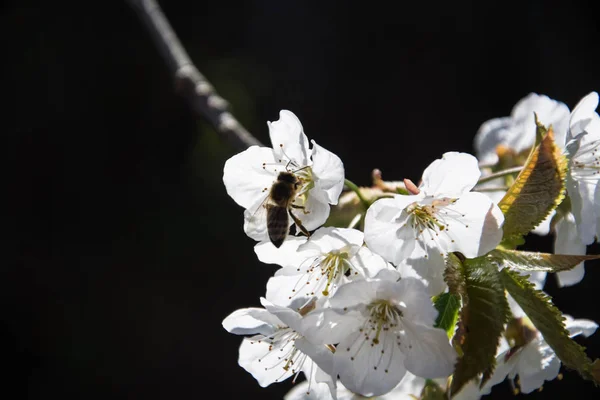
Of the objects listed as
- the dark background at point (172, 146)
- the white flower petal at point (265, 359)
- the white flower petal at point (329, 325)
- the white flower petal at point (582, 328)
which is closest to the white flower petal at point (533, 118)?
the white flower petal at point (582, 328)

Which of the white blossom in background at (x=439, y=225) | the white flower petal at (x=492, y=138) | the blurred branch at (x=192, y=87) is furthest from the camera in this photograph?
the white flower petal at (x=492, y=138)

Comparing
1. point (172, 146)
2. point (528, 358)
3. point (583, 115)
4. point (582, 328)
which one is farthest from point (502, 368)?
point (172, 146)

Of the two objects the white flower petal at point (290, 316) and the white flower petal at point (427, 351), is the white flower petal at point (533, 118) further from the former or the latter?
the white flower petal at point (290, 316)

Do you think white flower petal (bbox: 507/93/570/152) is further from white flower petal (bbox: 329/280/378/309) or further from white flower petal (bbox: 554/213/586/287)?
white flower petal (bbox: 329/280/378/309)

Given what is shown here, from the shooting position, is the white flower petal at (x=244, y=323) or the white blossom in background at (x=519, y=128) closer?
the white flower petal at (x=244, y=323)

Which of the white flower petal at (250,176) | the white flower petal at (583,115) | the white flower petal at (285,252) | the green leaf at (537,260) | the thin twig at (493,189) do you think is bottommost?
the green leaf at (537,260)

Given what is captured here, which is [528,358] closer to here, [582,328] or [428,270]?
[582,328]

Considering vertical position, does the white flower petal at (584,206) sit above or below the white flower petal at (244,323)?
below

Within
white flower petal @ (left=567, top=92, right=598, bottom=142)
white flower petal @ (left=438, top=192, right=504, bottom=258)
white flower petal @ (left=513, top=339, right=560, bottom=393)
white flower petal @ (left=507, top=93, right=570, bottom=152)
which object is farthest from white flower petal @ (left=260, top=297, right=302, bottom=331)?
A: white flower petal @ (left=507, top=93, right=570, bottom=152)
